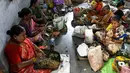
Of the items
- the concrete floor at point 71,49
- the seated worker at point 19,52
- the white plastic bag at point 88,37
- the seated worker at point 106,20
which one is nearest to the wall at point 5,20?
the seated worker at point 19,52

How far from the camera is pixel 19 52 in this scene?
9.30 ft

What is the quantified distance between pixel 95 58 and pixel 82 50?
446 millimetres

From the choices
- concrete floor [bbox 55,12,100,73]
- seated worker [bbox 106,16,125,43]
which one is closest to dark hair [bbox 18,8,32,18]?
concrete floor [bbox 55,12,100,73]

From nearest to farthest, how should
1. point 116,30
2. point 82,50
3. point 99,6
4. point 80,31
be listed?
point 82,50
point 116,30
point 80,31
point 99,6

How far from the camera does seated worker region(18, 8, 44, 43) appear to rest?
3533 mm

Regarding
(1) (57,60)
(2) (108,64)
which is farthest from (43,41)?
(2) (108,64)

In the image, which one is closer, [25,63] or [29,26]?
[25,63]

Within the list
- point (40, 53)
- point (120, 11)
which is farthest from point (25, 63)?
point (120, 11)

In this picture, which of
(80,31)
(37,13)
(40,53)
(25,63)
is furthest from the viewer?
(37,13)

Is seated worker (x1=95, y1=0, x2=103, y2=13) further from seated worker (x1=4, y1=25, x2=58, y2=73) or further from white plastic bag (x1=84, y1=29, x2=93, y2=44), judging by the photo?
seated worker (x1=4, y1=25, x2=58, y2=73)

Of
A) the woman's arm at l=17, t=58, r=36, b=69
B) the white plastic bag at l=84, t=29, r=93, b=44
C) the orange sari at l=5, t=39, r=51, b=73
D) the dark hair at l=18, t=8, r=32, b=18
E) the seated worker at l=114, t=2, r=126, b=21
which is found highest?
the dark hair at l=18, t=8, r=32, b=18

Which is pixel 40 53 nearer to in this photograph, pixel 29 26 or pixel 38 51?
pixel 38 51

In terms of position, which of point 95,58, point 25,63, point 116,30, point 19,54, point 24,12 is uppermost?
point 24,12

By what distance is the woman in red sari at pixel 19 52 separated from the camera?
2.77m
